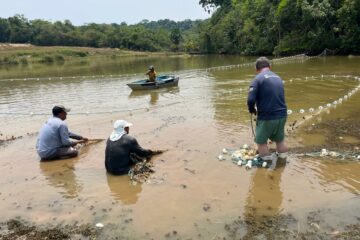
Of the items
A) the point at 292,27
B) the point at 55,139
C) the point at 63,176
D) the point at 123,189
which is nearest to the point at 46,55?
the point at 292,27

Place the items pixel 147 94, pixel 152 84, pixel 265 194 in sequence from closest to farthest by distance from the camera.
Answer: pixel 265 194 → pixel 147 94 → pixel 152 84

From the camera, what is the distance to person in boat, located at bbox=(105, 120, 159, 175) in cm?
845

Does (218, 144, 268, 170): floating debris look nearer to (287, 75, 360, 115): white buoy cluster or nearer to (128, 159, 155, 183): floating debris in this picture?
(128, 159, 155, 183): floating debris

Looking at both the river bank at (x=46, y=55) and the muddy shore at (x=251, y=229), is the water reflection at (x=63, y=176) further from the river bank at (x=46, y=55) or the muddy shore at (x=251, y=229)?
the river bank at (x=46, y=55)

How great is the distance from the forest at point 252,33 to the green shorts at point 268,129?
120 feet

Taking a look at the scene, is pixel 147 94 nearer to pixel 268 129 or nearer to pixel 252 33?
pixel 268 129

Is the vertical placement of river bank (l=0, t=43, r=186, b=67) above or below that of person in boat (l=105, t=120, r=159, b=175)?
above

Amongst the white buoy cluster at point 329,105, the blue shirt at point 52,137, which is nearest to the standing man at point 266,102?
the blue shirt at point 52,137

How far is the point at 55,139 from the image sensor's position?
32.7 ft

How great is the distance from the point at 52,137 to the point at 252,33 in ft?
176

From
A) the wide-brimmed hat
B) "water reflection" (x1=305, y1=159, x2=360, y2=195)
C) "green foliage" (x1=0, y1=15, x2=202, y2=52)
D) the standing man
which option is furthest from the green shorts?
"green foliage" (x1=0, y1=15, x2=202, y2=52)

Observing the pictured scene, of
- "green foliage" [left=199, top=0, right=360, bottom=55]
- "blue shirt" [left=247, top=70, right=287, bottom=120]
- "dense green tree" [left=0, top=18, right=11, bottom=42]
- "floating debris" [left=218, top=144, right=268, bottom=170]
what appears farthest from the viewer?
"dense green tree" [left=0, top=18, right=11, bottom=42]

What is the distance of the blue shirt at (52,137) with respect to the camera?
9.80 meters

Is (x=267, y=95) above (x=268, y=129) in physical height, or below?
above
